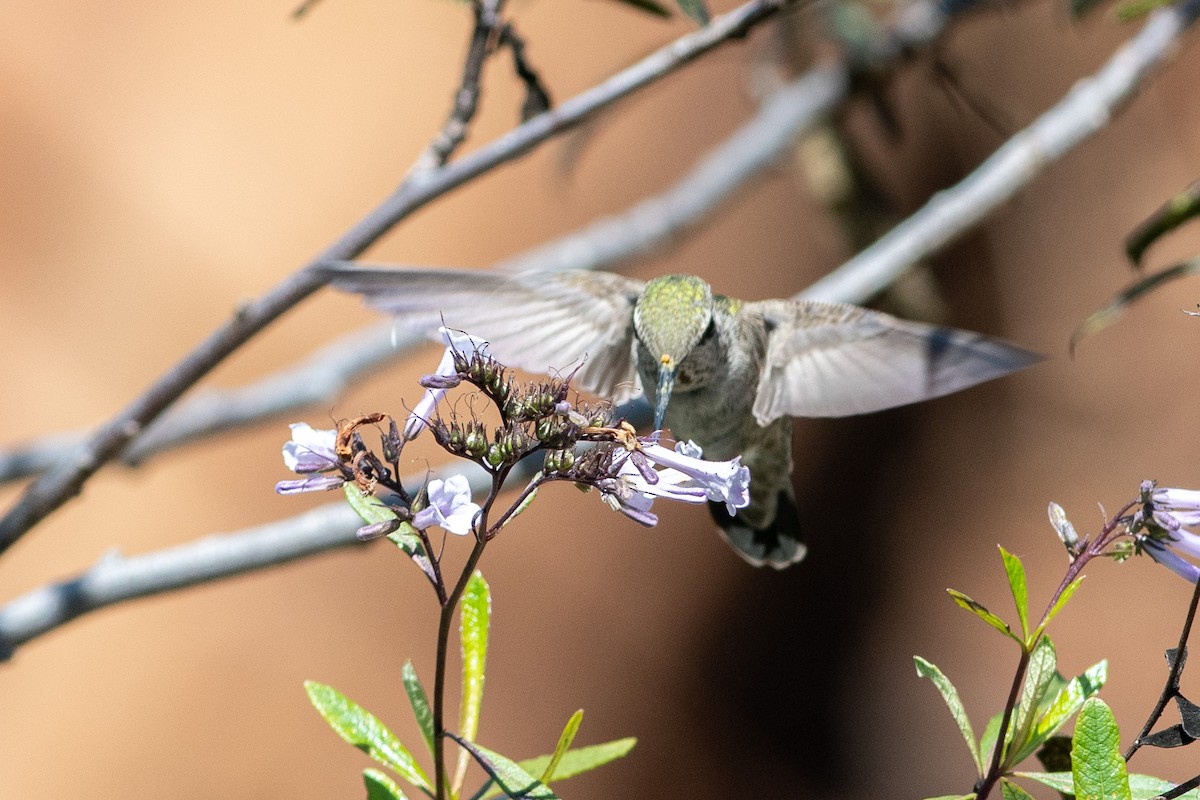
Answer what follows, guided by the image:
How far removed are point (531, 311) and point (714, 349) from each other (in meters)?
0.26

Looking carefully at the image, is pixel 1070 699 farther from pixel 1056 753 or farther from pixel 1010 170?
pixel 1010 170

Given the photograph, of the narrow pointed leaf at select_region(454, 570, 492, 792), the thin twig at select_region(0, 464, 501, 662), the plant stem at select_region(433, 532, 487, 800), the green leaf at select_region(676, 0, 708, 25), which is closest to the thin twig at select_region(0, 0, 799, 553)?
the green leaf at select_region(676, 0, 708, 25)

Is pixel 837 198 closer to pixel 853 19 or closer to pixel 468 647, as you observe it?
pixel 853 19

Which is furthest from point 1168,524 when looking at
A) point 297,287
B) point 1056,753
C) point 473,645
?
point 297,287

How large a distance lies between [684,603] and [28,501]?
2182 millimetres

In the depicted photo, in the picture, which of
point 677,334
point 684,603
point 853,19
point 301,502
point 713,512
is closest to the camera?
point 677,334

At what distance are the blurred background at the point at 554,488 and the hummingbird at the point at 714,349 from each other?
5.20 ft

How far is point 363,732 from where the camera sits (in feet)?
3.38

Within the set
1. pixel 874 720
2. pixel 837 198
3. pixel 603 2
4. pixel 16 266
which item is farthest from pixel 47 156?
pixel 874 720

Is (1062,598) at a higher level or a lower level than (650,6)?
lower

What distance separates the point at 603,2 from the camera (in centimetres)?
343

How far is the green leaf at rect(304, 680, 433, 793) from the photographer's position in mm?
1021

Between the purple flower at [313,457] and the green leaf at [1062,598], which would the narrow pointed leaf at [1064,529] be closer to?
the green leaf at [1062,598]

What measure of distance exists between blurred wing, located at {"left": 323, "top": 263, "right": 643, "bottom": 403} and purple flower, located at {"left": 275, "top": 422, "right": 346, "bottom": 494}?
9.3 inches
